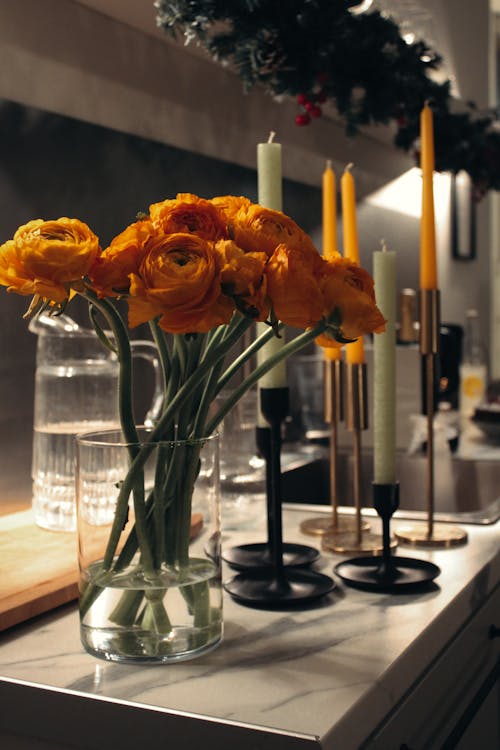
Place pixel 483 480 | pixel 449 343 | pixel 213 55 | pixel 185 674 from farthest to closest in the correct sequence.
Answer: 1. pixel 449 343
2. pixel 483 480
3. pixel 213 55
4. pixel 185 674

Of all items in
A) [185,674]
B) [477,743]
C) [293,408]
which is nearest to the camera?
[185,674]

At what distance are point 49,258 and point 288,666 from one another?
1.24 feet

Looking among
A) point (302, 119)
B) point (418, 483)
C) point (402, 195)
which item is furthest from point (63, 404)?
point (402, 195)

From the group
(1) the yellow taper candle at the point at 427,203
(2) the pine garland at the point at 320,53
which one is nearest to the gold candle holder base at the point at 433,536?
(1) the yellow taper candle at the point at 427,203

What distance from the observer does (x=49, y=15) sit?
Result: 126cm

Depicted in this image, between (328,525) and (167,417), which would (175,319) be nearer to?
(167,417)

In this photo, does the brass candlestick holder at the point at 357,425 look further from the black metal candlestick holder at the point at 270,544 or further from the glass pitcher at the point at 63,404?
the glass pitcher at the point at 63,404

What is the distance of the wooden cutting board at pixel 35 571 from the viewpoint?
2.78 feet

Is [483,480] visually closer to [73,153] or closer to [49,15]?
[73,153]

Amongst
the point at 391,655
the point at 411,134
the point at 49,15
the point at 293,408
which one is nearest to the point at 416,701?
the point at 391,655

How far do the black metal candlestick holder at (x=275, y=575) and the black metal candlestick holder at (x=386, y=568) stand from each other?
0.13 feet

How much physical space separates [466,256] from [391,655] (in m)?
2.74

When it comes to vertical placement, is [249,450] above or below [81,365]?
below

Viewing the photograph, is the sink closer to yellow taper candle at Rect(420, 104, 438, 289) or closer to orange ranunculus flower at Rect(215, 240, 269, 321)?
yellow taper candle at Rect(420, 104, 438, 289)
